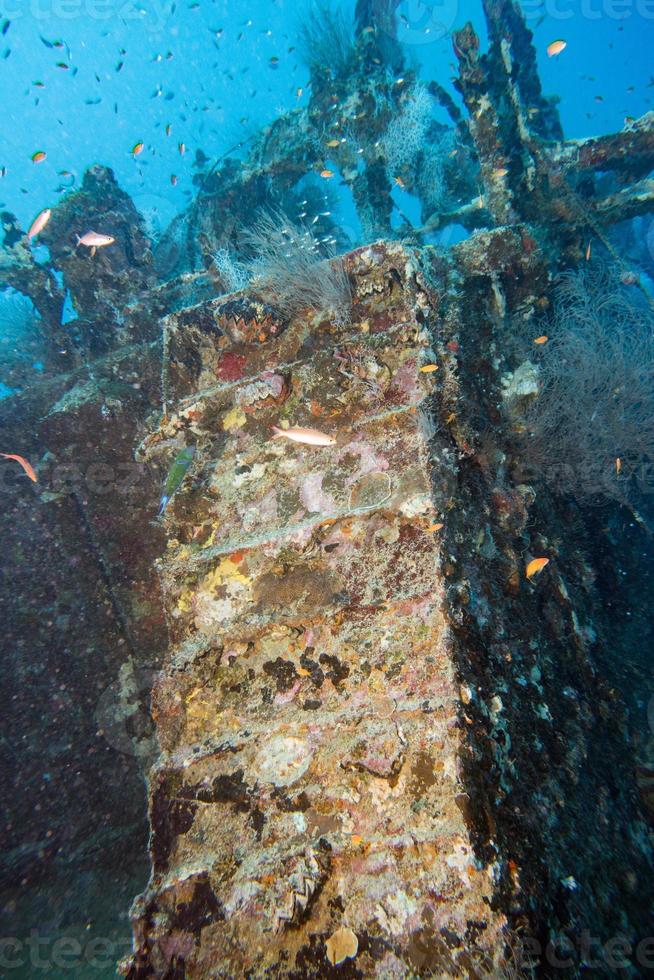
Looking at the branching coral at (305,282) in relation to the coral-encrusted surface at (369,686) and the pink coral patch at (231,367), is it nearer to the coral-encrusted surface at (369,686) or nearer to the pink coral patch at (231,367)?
the coral-encrusted surface at (369,686)

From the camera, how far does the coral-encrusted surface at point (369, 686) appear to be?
172 centimetres

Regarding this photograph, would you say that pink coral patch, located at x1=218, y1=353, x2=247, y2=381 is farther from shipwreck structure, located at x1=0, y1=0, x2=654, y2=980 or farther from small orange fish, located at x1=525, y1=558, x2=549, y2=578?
small orange fish, located at x1=525, y1=558, x2=549, y2=578

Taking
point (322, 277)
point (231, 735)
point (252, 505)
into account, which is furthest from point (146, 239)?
point (231, 735)

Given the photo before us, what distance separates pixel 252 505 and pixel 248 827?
160 centimetres

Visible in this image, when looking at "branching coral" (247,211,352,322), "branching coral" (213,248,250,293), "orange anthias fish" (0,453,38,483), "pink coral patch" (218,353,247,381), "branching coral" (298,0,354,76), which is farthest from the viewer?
"branching coral" (298,0,354,76)

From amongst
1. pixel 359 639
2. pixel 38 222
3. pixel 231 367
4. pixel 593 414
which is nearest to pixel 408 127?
pixel 38 222

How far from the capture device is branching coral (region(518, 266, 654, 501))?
14.7 ft

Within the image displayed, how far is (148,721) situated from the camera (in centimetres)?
409

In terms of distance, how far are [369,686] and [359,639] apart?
214mm

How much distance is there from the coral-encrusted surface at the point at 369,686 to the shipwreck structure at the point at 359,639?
0.04ft

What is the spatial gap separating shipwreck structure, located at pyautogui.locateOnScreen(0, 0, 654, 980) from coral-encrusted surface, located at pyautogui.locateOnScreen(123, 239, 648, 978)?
0.01m

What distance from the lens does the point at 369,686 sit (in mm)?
2121

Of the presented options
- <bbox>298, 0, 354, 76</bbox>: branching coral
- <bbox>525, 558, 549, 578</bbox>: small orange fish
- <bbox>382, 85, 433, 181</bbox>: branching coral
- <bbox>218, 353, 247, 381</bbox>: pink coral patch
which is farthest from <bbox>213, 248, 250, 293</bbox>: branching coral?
<bbox>298, 0, 354, 76</bbox>: branching coral

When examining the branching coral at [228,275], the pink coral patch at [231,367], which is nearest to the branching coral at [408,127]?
the branching coral at [228,275]
